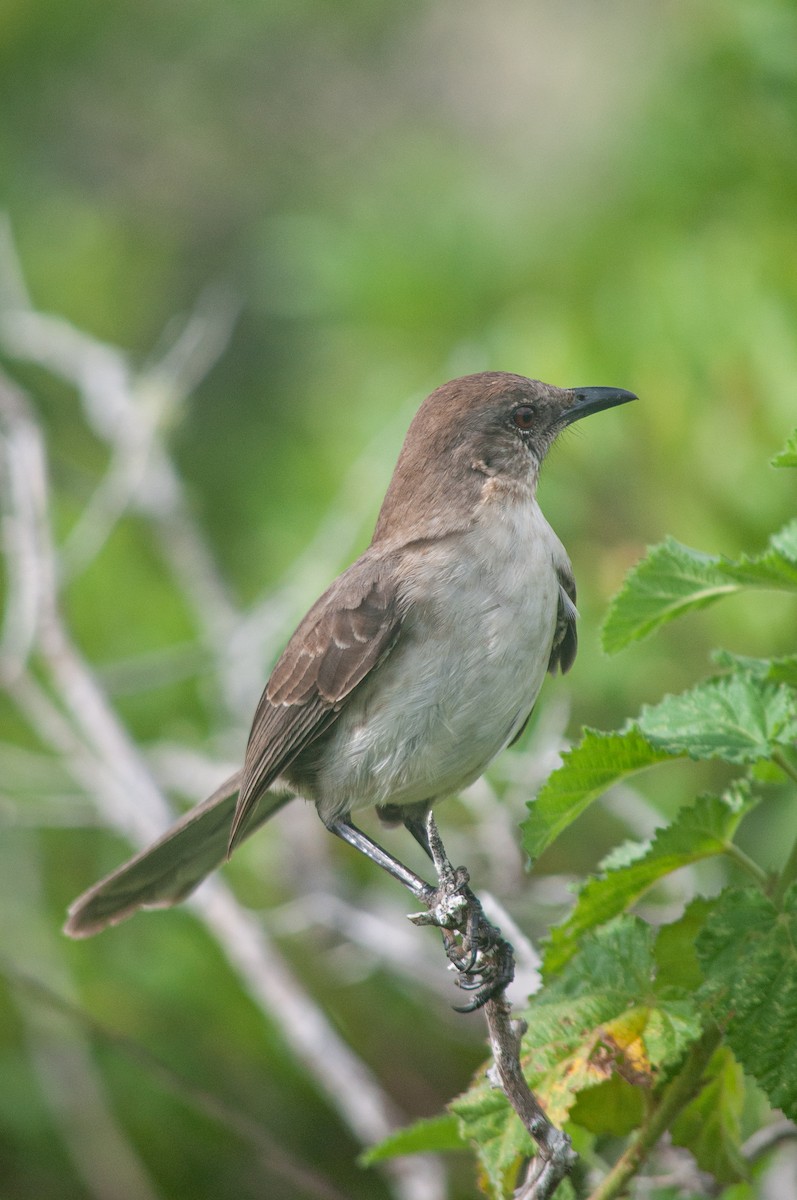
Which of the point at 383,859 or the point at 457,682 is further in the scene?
the point at 383,859

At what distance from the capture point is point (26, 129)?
10.5 m

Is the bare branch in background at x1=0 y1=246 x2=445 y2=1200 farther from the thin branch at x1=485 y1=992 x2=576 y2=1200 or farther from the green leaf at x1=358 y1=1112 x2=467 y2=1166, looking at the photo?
the thin branch at x1=485 y1=992 x2=576 y2=1200

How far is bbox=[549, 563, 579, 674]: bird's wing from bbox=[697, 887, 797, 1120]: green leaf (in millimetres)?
1504

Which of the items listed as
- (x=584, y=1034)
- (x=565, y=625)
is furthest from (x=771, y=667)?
(x=565, y=625)

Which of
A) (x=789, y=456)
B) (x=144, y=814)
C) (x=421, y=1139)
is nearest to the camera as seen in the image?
(x=789, y=456)

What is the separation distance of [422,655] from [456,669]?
110 millimetres

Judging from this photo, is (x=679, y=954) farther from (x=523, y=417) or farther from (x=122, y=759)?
(x=122, y=759)

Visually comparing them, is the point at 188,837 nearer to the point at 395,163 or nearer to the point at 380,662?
the point at 380,662

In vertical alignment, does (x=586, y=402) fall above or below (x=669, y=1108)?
above

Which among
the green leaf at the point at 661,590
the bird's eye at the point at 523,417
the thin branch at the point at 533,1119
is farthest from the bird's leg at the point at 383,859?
the bird's eye at the point at 523,417

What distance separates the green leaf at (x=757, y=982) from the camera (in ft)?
7.35

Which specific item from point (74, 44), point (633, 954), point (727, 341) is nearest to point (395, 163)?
point (74, 44)

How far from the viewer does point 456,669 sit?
3.48m

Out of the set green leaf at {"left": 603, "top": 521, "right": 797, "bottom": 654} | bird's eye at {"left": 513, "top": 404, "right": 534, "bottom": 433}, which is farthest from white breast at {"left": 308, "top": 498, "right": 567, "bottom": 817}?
green leaf at {"left": 603, "top": 521, "right": 797, "bottom": 654}
